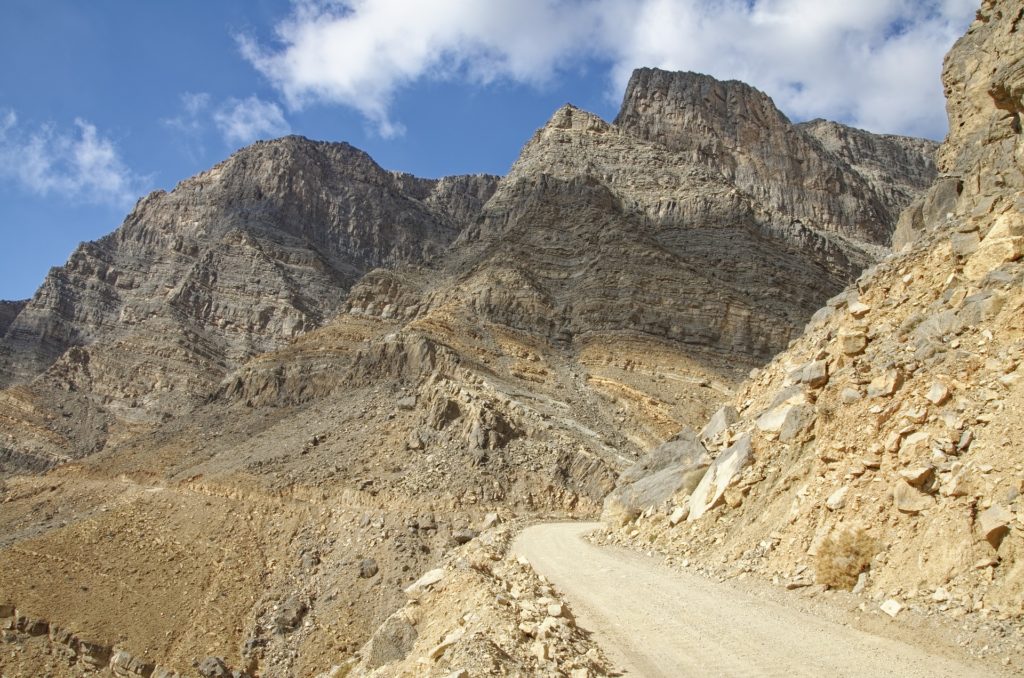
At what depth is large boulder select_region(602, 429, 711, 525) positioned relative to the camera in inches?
682

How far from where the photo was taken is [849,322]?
1573 centimetres

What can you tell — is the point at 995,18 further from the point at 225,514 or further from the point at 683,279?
the point at 225,514

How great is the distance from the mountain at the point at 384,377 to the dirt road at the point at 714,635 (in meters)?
3.74

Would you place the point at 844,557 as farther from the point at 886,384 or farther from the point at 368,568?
the point at 368,568

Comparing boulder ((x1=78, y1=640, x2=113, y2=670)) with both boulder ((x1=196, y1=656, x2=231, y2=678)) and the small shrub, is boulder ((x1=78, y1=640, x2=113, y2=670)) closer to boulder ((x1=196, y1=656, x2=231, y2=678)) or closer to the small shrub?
boulder ((x1=196, y1=656, x2=231, y2=678))

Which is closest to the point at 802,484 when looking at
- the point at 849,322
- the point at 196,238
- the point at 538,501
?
the point at 849,322

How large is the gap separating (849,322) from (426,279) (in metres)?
44.7

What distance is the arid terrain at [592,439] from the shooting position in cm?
969

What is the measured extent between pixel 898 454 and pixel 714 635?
149 inches

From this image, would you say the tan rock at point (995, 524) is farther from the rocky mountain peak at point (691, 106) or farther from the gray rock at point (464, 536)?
the rocky mountain peak at point (691, 106)

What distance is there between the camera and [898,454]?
10695 mm

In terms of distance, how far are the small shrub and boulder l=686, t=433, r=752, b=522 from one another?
4.02m

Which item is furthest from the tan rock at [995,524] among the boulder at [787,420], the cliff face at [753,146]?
the cliff face at [753,146]

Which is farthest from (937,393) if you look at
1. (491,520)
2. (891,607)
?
(491,520)
